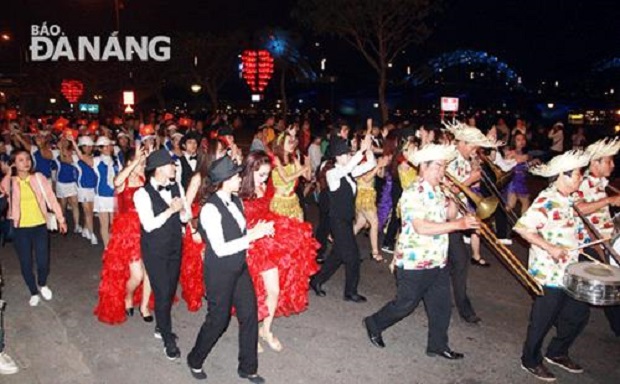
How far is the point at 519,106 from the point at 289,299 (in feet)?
139

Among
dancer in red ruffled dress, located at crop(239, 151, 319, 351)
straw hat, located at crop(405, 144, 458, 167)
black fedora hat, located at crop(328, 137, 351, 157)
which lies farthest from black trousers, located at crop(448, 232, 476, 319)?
black fedora hat, located at crop(328, 137, 351, 157)

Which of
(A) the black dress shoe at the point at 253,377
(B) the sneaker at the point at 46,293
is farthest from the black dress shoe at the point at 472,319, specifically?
(B) the sneaker at the point at 46,293

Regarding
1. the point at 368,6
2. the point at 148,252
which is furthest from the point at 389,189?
the point at 368,6

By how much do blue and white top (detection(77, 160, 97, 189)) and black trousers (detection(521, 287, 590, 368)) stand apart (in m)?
7.37

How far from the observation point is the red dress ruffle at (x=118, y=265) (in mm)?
5973

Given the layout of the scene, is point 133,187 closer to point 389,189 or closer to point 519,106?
point 389,189

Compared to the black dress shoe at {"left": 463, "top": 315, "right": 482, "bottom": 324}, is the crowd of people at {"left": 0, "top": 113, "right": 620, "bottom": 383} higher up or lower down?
higher up

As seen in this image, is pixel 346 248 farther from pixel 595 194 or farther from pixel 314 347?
pixel 595 194

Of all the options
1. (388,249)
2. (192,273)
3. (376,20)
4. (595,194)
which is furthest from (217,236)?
(376,20)

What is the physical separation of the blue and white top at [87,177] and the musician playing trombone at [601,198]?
294 inches

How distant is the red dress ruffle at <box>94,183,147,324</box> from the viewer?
5973 millimetres

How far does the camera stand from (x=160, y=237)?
5.07 metres

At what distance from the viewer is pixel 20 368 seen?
203 inches

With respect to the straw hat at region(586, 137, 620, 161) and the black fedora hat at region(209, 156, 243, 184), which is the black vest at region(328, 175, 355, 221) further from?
the straw hat at region(586, 137, 620, 161)
